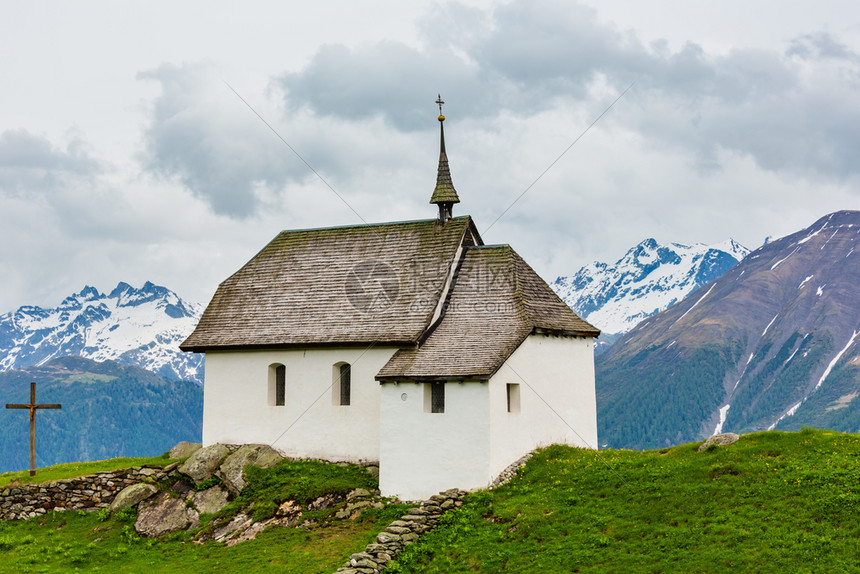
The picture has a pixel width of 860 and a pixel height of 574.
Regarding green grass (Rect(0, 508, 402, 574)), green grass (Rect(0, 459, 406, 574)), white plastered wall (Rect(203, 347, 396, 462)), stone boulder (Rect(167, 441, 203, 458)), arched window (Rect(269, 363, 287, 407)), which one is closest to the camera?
green grass (Rect(0, 508, 402, 574))

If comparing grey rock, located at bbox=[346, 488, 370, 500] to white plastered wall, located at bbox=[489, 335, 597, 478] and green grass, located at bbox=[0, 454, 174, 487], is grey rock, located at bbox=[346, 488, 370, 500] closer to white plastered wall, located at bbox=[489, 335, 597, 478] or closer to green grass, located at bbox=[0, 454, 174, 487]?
white plastered wall, located at bbox=[489, 335, 597, 478]

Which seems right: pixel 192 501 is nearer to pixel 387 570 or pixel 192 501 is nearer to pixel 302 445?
pixel 302 445

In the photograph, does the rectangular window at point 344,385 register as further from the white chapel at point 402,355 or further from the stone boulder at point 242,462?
the stone boulder at point 242,462

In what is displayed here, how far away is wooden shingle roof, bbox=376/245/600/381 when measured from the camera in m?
34.3

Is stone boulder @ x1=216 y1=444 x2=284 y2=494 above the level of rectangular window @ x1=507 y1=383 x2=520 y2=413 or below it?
below

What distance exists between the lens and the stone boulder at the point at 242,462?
37.0 meters

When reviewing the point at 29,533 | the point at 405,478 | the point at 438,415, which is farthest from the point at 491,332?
the point at 29,533

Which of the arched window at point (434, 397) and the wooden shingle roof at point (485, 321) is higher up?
the wooden shingle roof at point (485, 321)

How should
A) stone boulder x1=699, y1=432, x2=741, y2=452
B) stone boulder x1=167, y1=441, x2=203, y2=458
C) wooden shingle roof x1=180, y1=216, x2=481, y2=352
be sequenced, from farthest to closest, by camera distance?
1. stone boulder x1=167, y1=441, x2=203, y2=458
2. wooden shingle roof x1=180, y1=216, x2=481, y2=352
3. stone boulder x1=699, y1=432, x2=741, y2=452

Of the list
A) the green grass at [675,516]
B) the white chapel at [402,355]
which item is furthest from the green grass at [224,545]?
the green grass at [675,516]

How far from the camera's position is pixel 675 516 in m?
27.5
